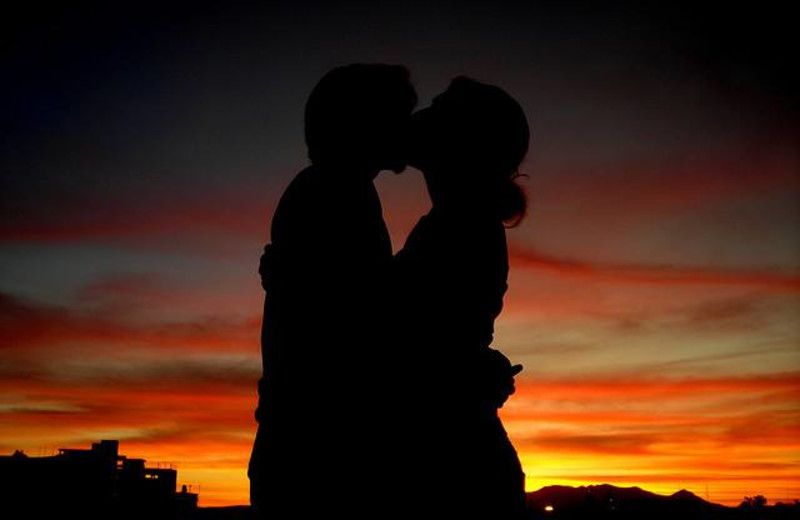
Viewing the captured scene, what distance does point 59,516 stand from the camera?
26.0 meters

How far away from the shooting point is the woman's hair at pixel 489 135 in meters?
3.56

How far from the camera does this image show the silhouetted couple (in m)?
2.49

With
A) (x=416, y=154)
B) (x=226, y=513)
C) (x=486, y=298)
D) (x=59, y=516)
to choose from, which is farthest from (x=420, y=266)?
(x=226, y=513)

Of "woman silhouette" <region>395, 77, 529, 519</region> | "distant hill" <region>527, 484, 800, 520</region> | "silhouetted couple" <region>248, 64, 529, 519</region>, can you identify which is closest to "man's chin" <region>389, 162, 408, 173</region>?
"silhouetted couple" <region>248, 64, 529, 519</region>

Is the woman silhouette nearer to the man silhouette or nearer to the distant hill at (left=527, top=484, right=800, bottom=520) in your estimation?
the man silhouette

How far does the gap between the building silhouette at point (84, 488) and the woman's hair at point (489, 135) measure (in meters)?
26.7

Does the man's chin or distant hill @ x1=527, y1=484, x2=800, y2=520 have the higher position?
the man's chin

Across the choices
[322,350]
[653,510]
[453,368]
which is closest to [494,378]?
[453,368]

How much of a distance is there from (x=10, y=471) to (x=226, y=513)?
13.2 metres

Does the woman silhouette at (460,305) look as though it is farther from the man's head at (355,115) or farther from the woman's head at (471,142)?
the man's head at (355,115)

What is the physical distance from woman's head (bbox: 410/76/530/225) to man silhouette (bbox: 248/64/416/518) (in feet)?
2.16

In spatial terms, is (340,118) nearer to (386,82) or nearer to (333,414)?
(386,82)

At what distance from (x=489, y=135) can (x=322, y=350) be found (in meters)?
1.55

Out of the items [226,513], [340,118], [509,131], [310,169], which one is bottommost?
[226,513]
